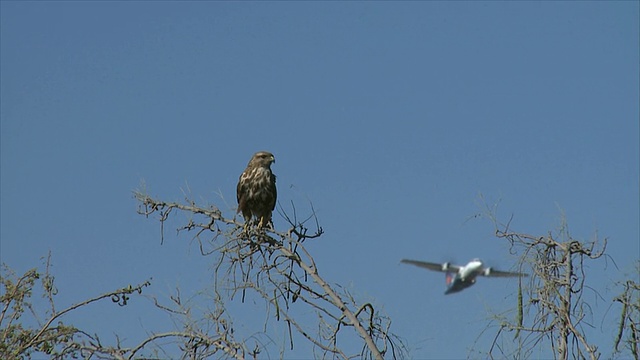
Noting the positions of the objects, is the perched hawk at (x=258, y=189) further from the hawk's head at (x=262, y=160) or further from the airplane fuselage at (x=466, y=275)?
the airplane fuselage at (x=466, y=275)

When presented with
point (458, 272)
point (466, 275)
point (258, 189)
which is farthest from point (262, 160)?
point (458, 272)

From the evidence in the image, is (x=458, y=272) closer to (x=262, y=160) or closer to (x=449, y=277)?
(x=449, y=277)

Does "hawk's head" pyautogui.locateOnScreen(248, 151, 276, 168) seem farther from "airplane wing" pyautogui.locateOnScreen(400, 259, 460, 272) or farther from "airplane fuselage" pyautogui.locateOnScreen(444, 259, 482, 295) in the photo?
"airplane fuselage" pyautogui.locateOnScreen(444, 259, 482, 295)

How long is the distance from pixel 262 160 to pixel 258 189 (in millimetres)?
414

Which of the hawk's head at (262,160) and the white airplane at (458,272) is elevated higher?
the white airplane at (458,272)

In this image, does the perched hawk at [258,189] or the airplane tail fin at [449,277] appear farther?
Answer: the airplane tail fin at [449,277]

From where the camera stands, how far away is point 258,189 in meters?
11.6

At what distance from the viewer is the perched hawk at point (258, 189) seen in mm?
11438

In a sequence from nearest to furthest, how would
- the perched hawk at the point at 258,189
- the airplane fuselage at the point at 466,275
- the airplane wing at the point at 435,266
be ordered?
the perched hawk at the point at 258,189, the airplane wing at the point at 435,266, the airplane fuselage at the point at 466,275

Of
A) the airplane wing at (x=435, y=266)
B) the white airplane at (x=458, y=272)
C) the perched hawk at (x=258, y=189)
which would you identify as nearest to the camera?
the perched hawk at (x=258, y=189)

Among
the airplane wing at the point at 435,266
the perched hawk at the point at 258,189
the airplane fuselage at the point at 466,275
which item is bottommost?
the perched hawk at the point at 258,189

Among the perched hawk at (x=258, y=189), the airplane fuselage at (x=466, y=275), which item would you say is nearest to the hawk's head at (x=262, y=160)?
the perched hawk at (x=258, y=189)

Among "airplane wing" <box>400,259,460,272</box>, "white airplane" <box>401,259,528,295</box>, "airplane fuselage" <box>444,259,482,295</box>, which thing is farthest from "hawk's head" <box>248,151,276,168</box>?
"airplane fuselage" <box>444,259,482,295</box>

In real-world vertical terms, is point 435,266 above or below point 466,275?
below
